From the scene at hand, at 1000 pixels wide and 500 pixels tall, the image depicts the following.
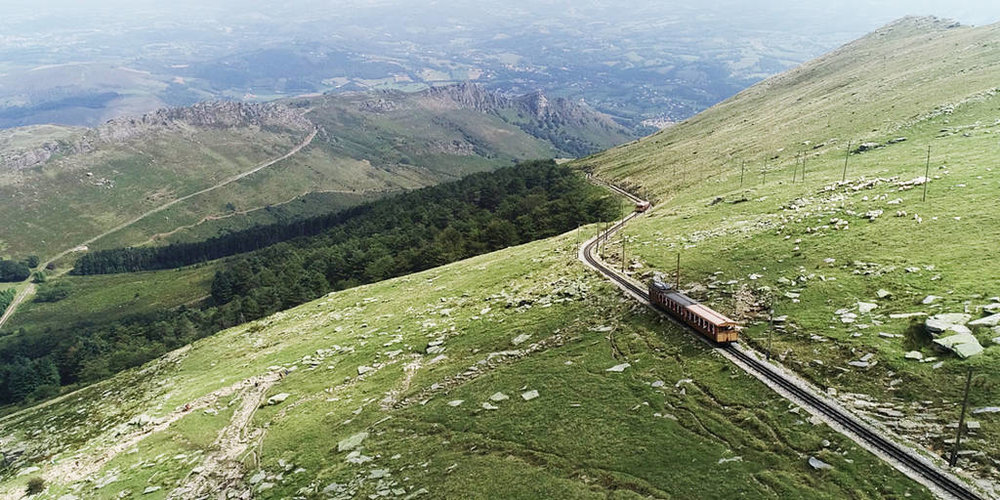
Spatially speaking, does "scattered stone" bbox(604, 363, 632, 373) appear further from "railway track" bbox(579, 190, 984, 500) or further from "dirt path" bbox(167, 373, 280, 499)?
"dirt path" bbox(167, 373, 280, 499)

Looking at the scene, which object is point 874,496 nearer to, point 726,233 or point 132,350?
point 726,233

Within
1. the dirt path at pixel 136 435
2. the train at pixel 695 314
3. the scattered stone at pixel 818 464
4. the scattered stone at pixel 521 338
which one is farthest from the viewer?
the scattered stone at pixel 521 338

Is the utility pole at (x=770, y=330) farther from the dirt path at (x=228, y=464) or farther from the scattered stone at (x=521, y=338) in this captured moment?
the dirt path at (x=228, y=464)

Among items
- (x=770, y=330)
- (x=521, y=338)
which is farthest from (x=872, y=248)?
(x=521, y=338)

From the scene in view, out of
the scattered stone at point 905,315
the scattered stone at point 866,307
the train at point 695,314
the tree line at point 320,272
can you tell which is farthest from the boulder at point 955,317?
the tree line at point 320,272

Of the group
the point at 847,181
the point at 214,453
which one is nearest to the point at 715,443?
the point at 214,453

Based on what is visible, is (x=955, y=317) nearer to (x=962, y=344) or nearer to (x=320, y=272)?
(x=962, y=344)
